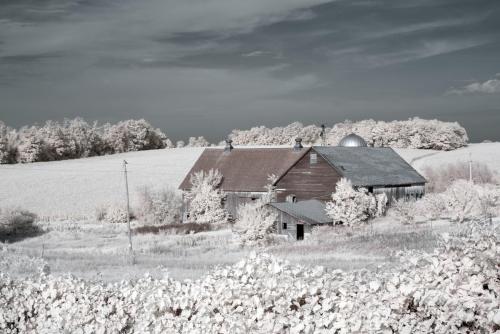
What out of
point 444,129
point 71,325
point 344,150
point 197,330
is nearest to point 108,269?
point 71,325

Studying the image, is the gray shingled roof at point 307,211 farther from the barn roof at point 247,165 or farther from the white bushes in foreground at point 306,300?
the white bushes in foreground at point 306,300

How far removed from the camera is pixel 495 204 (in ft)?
135

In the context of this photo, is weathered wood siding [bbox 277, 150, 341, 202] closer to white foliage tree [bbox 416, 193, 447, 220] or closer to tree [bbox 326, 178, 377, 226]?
tree [bbox 326, 178, 377, 226]

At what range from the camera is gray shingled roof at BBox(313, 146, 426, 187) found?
5025 centimetres

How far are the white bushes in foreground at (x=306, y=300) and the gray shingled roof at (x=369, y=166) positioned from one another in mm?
40312

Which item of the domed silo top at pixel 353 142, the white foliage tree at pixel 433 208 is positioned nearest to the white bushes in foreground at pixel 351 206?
the white foliage tree at pixel 433 208

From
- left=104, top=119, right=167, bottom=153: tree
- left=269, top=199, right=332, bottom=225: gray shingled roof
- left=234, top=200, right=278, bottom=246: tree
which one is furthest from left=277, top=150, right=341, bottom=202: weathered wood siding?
left=104, top=119, right=167, bottom=153: tree

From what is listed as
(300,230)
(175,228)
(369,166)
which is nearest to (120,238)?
(175,228)

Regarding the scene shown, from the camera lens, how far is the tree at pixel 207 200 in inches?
2149

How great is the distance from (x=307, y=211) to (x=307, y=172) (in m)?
5.90

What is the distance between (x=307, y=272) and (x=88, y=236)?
4234 centimetres

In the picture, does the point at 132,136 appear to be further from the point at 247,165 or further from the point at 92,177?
the point at 247,165

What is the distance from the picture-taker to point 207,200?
5469cm

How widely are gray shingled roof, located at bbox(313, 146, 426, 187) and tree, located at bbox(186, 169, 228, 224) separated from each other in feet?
36.8
